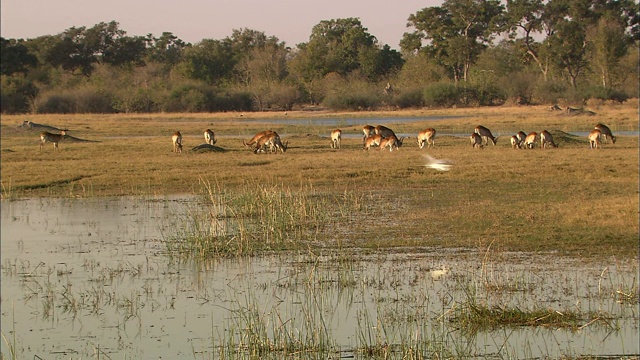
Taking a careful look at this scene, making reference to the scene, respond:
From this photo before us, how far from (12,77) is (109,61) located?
47.5ft

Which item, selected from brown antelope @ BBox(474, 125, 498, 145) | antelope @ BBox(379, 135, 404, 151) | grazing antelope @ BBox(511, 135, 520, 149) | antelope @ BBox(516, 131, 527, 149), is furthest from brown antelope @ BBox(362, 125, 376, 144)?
antelope @ BBox(516, 131, 527, 149)

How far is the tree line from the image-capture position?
163 ft

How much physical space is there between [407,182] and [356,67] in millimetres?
47447

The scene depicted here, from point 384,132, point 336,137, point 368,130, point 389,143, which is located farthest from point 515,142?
point 336,137

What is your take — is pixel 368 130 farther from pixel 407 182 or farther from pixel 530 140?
pixel 407 182

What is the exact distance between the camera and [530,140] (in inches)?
890

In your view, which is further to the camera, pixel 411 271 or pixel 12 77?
pixel 12 77

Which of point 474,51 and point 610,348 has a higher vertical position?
point 474,51

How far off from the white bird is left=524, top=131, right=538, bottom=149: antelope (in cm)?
353

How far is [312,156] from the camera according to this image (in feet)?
69.9

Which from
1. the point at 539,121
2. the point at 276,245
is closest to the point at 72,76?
the point at 539,121

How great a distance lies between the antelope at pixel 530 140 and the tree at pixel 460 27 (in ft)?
110

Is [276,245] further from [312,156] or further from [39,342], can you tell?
[312,156]

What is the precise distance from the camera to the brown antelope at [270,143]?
22234 mm
